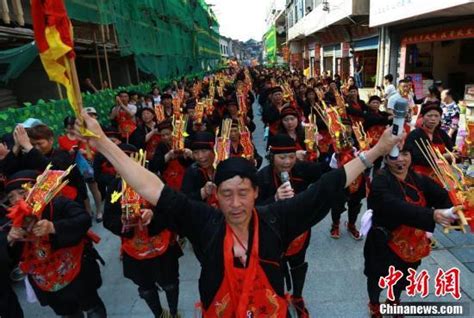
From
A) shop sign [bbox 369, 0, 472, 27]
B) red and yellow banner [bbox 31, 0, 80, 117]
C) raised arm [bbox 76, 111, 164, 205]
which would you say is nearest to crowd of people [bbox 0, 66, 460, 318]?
→ raised arm [bbox 76, 111, 164, 205]

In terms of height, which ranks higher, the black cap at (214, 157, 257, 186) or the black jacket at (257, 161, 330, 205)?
the black cap at (214, 157, 257, 186)

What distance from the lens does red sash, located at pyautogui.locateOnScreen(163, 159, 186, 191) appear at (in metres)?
4.53

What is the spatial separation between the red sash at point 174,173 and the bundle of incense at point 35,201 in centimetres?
199

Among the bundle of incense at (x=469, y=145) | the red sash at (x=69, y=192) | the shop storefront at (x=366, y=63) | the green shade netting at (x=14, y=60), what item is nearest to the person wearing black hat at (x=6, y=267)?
the red sash at (x=69, y=192)

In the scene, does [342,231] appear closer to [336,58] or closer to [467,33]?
[467,33]

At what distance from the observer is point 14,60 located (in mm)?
6488

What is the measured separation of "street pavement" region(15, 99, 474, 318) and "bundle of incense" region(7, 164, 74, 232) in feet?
5.67

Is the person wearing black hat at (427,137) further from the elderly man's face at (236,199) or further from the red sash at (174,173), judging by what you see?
the elderly man's face at (236,199)

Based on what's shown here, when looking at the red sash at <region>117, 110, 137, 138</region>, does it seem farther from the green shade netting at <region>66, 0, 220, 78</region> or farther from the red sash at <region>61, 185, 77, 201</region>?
the green shade netting at <region>66, 0, 220, 78</region>

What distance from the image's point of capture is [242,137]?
477cm

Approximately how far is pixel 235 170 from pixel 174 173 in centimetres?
292

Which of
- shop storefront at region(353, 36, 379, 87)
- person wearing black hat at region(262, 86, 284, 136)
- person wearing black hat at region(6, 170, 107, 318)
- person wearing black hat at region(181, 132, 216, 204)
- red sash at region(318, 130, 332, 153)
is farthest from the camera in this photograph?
shop storefront at region(353, 36, 379, 87)

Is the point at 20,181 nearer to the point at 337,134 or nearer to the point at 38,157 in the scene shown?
the point at 38,157

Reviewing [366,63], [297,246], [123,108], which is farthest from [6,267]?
[366,63]
